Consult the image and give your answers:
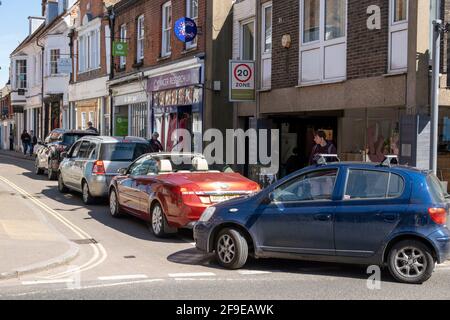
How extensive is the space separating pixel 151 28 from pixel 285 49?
947 centimetres

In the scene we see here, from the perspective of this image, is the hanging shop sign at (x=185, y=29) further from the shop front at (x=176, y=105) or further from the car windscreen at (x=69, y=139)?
the car windscreen at (x=69, y=139)

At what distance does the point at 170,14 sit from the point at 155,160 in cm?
1201

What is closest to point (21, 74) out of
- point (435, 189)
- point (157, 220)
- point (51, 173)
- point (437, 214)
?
point (51, 173)

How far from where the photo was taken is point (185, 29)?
18719mm

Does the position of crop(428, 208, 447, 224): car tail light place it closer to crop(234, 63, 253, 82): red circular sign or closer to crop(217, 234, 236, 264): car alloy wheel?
crop(217, 234, 236, 264): car alloy wheel

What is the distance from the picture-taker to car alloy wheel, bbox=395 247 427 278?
6.89 meters

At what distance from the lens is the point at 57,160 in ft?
65.6

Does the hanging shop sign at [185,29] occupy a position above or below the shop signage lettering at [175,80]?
above

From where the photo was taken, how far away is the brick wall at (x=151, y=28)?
1973 cm

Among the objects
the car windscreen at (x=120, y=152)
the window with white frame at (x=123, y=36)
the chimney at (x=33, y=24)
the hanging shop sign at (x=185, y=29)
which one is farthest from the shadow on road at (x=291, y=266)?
the chimney at (x=33, y=24)

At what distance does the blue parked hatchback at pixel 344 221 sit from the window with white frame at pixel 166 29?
15.2 metres

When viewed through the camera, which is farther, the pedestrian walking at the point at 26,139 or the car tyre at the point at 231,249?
the pedestrian walking at the point at 26,139
